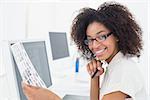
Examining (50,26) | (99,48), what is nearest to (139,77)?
(99,48)

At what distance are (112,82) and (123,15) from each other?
1.01 ft

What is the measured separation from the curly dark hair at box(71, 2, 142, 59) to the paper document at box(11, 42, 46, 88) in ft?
1.03

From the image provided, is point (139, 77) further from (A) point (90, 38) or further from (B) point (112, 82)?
(A) point (90, 38)

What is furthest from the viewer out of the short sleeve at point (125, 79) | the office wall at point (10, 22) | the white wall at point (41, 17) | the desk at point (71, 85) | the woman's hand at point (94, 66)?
the white wall at point (41, 17)

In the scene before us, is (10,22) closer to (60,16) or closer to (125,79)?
(60,16)

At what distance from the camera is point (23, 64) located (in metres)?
0.90

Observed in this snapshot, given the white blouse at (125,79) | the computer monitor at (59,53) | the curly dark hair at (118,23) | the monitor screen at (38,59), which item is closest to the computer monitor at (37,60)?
the monitor screen at (38,59)

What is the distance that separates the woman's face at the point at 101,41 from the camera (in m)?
0.94

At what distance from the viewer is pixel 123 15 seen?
3.25ft

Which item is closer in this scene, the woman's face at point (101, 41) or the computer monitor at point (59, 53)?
the woman's face at point (101, 41)

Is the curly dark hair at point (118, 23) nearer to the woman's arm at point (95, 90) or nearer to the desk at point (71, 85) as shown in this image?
the woman's arm at point (95, 90)

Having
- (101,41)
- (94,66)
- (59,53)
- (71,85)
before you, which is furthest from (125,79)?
(59,53)

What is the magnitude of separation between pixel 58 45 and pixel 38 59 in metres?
0.76

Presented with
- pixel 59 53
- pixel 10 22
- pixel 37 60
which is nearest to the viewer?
pixel 37 60
